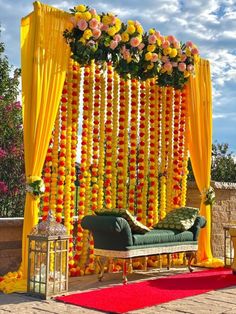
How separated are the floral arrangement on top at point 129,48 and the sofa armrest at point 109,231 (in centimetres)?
189

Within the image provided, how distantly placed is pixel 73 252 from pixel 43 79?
220cm

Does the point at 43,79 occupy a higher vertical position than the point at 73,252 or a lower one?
higher

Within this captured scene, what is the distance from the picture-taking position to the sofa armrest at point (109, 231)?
18.0 feet

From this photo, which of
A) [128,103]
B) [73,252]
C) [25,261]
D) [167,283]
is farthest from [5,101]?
[167,283]

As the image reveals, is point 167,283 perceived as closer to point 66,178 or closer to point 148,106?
point 66,178

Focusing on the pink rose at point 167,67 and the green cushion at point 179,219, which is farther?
the pink rose at point 167,67

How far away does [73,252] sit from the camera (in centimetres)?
649

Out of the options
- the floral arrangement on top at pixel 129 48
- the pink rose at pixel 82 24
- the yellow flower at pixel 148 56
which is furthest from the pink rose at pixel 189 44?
the pink rose at pixel 82 24

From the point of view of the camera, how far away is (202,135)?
769 cm

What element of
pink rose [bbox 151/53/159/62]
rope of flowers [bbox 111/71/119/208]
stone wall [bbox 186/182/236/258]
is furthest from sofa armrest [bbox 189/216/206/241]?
pink rose [bbox 151/53/159/62]

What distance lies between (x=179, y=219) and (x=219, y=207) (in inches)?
68.7

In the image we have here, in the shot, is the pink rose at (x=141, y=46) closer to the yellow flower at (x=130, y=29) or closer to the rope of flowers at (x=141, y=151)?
the yellow flower at (x=130, y=29)

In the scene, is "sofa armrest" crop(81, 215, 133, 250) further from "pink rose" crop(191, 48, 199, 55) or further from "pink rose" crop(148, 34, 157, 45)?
"pink rose" crop(191, 48, 199, 55)

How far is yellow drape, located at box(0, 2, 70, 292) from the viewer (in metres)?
5.60
